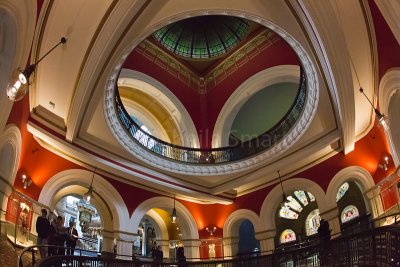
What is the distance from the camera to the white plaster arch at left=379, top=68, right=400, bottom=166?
8.16 meters

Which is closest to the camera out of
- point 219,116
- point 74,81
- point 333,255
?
point 333,255

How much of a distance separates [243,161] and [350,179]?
3748mm

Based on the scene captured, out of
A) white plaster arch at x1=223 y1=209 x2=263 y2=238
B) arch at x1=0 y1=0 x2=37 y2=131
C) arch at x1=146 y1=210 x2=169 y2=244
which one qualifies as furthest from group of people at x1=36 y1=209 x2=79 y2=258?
arch at x1=146 y1=210 x2=169 y2=244

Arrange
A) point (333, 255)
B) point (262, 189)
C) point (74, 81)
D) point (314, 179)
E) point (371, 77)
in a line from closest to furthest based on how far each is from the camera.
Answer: point (333, 255)
point (371, 77)
point (74, 81)
point (314, 179)
point (262, 189)

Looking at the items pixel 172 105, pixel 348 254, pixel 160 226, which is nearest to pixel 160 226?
pixel 160 226

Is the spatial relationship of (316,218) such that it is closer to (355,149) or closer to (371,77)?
(355,149)

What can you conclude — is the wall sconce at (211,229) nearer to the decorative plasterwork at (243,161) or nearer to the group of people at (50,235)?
the decorative plasterwork at (243,161)

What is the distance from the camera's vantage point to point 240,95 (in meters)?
15.9

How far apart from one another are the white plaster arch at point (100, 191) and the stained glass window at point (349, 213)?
8.28 metres

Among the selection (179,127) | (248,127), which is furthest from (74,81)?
(248,127)

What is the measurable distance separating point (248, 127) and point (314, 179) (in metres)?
6.18

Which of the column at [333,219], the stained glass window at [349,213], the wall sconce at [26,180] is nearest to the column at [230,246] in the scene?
the column at [333,219]

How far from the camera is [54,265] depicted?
20.6ft

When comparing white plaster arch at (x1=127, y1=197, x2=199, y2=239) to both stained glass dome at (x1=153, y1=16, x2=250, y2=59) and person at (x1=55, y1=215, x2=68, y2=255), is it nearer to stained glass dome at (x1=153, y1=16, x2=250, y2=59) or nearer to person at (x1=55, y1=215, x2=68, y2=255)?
person at (x1=55, y1=215, x2=68, y2=255)
